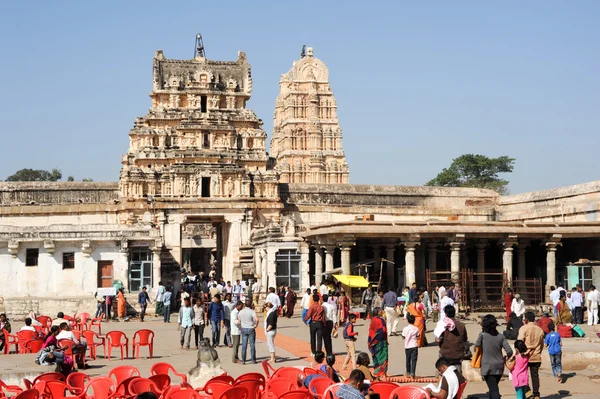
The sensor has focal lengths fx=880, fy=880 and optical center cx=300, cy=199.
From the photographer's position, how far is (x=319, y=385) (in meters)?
12.6

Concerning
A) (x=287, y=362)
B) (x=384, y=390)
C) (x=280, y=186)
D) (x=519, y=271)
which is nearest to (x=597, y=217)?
(x=519, y=271)

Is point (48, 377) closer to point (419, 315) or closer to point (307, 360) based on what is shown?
point (307, 360)

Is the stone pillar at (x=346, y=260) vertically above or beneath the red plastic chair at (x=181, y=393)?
above

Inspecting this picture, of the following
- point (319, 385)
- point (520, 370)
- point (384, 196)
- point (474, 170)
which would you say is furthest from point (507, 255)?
point (474, 170)

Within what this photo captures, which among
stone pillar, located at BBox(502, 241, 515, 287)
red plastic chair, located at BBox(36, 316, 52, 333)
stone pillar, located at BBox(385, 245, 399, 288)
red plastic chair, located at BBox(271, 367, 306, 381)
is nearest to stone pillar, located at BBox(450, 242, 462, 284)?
stone pillar, located at BBox(502, 241, 515, 287)

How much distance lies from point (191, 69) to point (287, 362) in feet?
135

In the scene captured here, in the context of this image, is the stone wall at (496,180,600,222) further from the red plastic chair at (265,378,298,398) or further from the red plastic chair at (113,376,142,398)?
the red plastic chair at (113,376,142,398)

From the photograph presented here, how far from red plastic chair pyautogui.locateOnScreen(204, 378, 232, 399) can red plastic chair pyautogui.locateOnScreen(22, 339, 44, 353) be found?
10.4m

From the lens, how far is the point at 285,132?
8169 cm

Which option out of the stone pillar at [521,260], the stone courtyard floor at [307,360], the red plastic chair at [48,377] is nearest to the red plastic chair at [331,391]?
the red plastic chair at [48,377]

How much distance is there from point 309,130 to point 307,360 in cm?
6043

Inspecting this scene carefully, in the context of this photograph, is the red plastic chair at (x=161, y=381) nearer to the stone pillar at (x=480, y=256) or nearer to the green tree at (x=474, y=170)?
the stone pillar at (x=480, y=256)

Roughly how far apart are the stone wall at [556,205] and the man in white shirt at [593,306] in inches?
535

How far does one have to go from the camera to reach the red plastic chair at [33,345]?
71.8 feet
